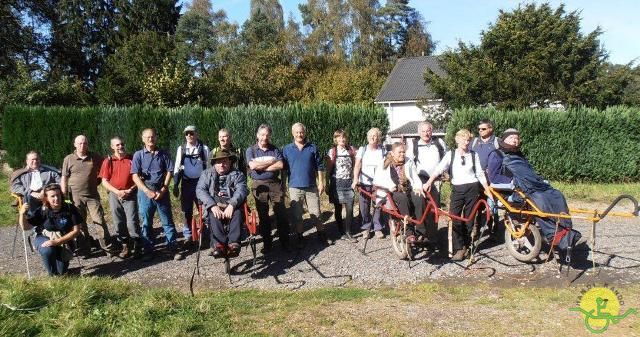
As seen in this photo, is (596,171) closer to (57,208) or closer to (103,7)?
(57,208)

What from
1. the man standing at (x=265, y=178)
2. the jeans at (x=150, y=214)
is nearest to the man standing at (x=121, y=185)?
the jeans at (x=150, y=214)

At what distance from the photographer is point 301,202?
7.35 meters

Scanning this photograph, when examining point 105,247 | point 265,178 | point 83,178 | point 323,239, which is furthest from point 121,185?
point 323,239

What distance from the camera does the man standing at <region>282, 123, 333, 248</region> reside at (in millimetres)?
7141

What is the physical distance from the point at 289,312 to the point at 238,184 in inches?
90.8

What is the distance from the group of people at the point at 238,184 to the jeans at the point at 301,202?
16 millimetres

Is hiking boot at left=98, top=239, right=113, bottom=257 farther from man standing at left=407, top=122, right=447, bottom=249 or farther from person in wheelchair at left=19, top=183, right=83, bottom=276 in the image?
man standing at left=407, top=122, right=447, bottom=249

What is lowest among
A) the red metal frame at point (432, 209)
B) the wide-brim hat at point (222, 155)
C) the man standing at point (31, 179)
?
the red metal frame at point (432, 209)

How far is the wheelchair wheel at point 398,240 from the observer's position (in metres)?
6.20

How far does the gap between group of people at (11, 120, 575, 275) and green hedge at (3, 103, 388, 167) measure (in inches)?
318

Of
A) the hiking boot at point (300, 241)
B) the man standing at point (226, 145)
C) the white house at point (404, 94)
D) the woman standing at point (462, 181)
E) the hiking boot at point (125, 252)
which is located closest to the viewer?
the woman standing at point (462, 181)

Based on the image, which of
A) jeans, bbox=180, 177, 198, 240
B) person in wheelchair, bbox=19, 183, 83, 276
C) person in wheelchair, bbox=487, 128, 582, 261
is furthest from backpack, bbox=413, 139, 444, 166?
person in wheelchair, bbox=19, 183, 83, 276

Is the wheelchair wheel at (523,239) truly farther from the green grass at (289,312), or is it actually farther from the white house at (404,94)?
the white house at (404,94)

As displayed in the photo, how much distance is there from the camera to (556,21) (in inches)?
889
